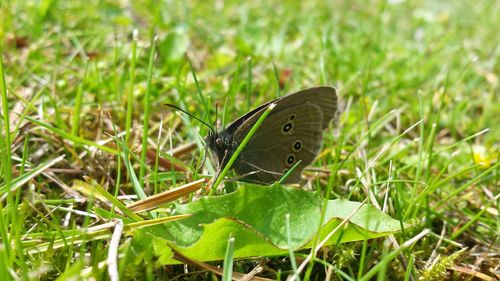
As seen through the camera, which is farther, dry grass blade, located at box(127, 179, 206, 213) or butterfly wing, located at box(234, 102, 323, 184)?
butterfly wing, located at box(234, 102, 323, 184)

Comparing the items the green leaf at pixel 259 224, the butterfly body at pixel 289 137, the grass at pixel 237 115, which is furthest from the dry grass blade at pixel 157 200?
the butterfly body at pixel 289 137

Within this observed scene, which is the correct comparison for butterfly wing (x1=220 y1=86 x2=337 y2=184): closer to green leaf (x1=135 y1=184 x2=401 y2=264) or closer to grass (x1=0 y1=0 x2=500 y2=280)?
grass (x1=0 y1=0 x2=500 y2=280)

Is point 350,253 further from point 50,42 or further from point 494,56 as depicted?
point 494,56

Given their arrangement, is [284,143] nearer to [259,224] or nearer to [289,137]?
[289,137]

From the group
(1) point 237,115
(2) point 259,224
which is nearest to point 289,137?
(1) point 237,115

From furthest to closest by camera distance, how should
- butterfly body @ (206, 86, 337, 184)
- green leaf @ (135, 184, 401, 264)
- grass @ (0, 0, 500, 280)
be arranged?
butterfly body @ (206, 86, 337, 184) < grass @ (0, 0, 500, 280) < green leaf @ (135, 184, 401, 264)

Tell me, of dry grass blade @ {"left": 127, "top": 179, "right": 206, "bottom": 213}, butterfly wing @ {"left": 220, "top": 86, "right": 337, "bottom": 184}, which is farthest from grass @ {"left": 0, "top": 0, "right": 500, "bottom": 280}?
butterfly wing @ {"left": 220, "top": 86, "right": 337, "bottom": 184}
